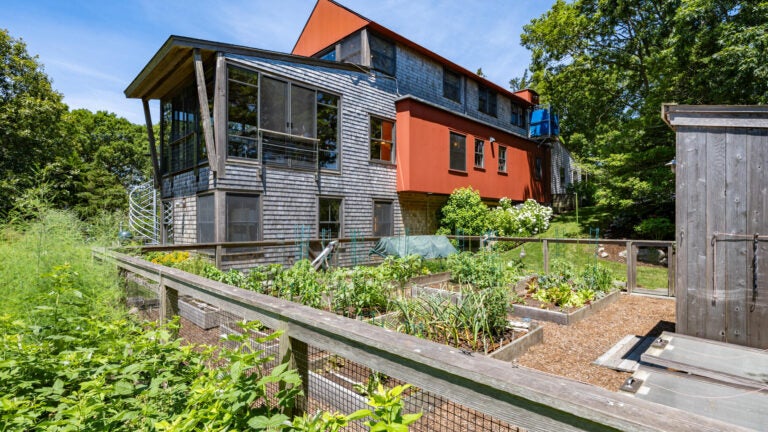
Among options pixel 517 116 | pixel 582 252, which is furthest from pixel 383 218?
pixel 517 116

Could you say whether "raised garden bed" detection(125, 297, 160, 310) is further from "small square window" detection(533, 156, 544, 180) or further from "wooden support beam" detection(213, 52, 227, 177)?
"small square window" detection(533, 156, 544, 180)

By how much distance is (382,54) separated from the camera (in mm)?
12430

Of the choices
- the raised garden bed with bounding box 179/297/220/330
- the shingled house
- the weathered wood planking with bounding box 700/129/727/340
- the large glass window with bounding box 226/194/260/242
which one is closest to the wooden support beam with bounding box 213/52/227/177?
the shingled house

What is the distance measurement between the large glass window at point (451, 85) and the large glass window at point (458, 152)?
209 centimetres

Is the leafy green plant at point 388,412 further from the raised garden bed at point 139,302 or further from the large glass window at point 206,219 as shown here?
the large glass window at point 206,219

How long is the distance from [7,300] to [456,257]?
6489 mm

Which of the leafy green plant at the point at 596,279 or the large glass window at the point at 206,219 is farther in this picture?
the large glass window at the point at 206,219

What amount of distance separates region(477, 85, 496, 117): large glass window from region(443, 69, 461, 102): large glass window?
1526 mm

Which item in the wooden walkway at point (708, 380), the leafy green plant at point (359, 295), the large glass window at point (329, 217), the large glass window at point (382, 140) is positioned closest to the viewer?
the wooden walkway at point (708, 380)

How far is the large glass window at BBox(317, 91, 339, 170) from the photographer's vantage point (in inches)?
420

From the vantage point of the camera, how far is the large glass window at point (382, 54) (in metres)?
12.1

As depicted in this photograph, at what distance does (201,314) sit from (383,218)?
7992 mm

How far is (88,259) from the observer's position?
3.73m

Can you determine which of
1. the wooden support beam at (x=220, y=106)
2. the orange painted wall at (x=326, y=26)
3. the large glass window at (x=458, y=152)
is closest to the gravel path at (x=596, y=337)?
the wooden support beam at (x=220, y=106)
